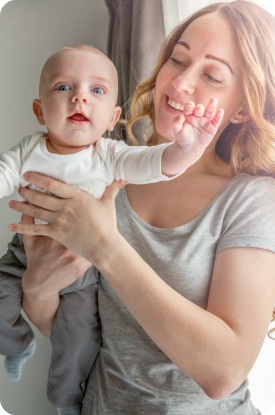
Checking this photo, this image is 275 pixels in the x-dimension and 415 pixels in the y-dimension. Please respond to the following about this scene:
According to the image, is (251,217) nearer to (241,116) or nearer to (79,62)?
(241,116)

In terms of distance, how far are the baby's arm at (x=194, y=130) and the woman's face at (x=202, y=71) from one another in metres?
0.09

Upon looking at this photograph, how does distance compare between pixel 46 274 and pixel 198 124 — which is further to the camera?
pixel 46 274

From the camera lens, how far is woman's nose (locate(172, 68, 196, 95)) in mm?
652

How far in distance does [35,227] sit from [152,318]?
17 centimetres

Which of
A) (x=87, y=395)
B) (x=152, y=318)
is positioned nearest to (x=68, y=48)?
(x=152, y=318)

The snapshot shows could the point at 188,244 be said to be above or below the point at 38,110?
below

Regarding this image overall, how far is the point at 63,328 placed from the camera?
28.1 inches

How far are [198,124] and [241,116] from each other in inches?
6.0

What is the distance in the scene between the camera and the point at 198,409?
681 millimetres

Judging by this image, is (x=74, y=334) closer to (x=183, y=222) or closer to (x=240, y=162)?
(x=183, y=222)

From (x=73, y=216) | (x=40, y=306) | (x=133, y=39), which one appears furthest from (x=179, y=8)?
(x=40, y=306)

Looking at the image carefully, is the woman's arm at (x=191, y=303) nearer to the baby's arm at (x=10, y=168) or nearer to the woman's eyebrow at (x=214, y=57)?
the baby's arm at (x=10, y=168)

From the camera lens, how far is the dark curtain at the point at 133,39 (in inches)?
27.8

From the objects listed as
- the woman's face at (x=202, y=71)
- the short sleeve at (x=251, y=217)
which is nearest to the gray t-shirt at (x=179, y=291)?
the short sleeve at (x=251, y=217)
